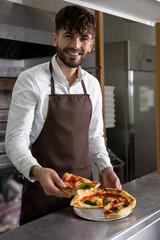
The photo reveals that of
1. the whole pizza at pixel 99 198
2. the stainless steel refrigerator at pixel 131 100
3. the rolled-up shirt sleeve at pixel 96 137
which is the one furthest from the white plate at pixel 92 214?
the stainless steel refrigerator at pixel 131 100

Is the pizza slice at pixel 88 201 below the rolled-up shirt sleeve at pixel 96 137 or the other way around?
below

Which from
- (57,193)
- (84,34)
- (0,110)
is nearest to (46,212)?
(57,193)

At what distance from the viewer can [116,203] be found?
5.11ft

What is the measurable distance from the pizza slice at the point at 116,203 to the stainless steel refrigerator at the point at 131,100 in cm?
271

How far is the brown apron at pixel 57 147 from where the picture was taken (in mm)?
1903

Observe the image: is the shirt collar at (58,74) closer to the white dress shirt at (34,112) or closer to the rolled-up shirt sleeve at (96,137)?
the white dress shirt at (34,112)

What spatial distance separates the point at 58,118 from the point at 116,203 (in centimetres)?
60

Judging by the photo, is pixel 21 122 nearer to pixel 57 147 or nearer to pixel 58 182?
pixel 57 147

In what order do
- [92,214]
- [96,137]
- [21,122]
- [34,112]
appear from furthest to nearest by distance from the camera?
[96,137] < [34,112] < [21,122] < [92,214]

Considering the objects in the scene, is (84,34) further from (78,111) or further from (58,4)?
(58,4)

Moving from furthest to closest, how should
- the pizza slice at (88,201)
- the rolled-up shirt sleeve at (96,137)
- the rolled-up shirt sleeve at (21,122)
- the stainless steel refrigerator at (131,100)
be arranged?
the stainless steel refrigerator at (131,100), the rolled-up shirt sleeve at (96,137), the rolled-up shirt sleeve at (21,122), the pizza slice at (88,201)

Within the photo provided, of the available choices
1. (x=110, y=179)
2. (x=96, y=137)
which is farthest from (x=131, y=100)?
(x=110, y=179)

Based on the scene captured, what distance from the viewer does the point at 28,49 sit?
121 inches

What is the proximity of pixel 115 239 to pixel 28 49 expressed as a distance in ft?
Result: 7.00
